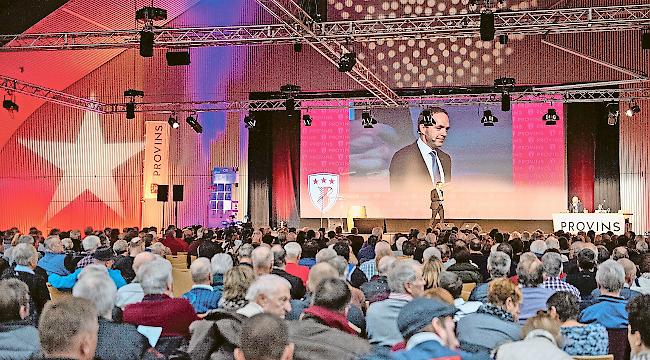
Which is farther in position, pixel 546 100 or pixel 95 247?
pixel 546 100

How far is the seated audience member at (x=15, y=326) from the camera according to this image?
13.0ft

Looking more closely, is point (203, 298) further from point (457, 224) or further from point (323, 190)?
point (323, 190)

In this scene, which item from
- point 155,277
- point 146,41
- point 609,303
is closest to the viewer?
point 155,277

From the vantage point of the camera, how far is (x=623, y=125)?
22.6m

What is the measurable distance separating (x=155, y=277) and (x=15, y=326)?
1.25 meters

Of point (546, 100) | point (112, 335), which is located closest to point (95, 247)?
point (112, 335)

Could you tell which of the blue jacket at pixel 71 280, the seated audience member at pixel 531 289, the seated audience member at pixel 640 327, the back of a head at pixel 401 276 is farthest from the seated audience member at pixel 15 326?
the seated audience member at pixel 531 289

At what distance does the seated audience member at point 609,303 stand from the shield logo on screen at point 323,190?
17.4 meters

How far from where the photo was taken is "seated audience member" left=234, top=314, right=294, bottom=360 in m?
2.99

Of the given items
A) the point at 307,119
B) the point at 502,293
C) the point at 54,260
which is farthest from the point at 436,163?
the point at 502,293

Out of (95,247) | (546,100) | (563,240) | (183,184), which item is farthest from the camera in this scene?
(183,184)

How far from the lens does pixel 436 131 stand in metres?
23.0

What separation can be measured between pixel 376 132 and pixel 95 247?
14368 millimetres

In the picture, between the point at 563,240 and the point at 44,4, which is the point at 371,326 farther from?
the point at 44,4
